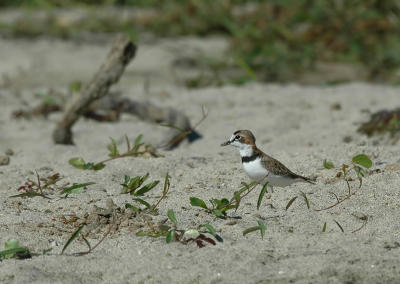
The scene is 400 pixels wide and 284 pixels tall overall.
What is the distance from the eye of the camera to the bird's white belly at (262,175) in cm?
366

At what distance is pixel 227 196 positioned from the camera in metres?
3.73

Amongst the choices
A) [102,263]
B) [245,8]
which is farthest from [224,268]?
[245,8]

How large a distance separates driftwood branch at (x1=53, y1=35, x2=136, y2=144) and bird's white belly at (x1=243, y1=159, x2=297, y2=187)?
74.8 inches

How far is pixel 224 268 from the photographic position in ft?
9.49

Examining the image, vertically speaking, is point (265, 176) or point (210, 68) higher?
point (265, 176)

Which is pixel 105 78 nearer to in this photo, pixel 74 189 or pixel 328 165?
pixel 74 189

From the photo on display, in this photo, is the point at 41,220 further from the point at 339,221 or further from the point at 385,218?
the point at 385,218

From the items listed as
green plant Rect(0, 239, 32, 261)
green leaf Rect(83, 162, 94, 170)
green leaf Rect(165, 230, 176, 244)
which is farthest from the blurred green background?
green plant Rect(0, 239, 32, 261)

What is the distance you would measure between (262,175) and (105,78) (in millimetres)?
2048

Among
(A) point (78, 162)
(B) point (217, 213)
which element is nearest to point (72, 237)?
(B) point (217, 213)

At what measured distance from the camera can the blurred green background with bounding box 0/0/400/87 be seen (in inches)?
324

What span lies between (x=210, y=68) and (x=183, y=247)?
5225mm

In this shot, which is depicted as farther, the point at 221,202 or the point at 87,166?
the point at 87,166

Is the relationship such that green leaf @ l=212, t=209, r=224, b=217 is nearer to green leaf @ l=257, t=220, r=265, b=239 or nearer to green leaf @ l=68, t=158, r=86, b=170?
green leaf @ l=257, t=220, r=265, b=239
